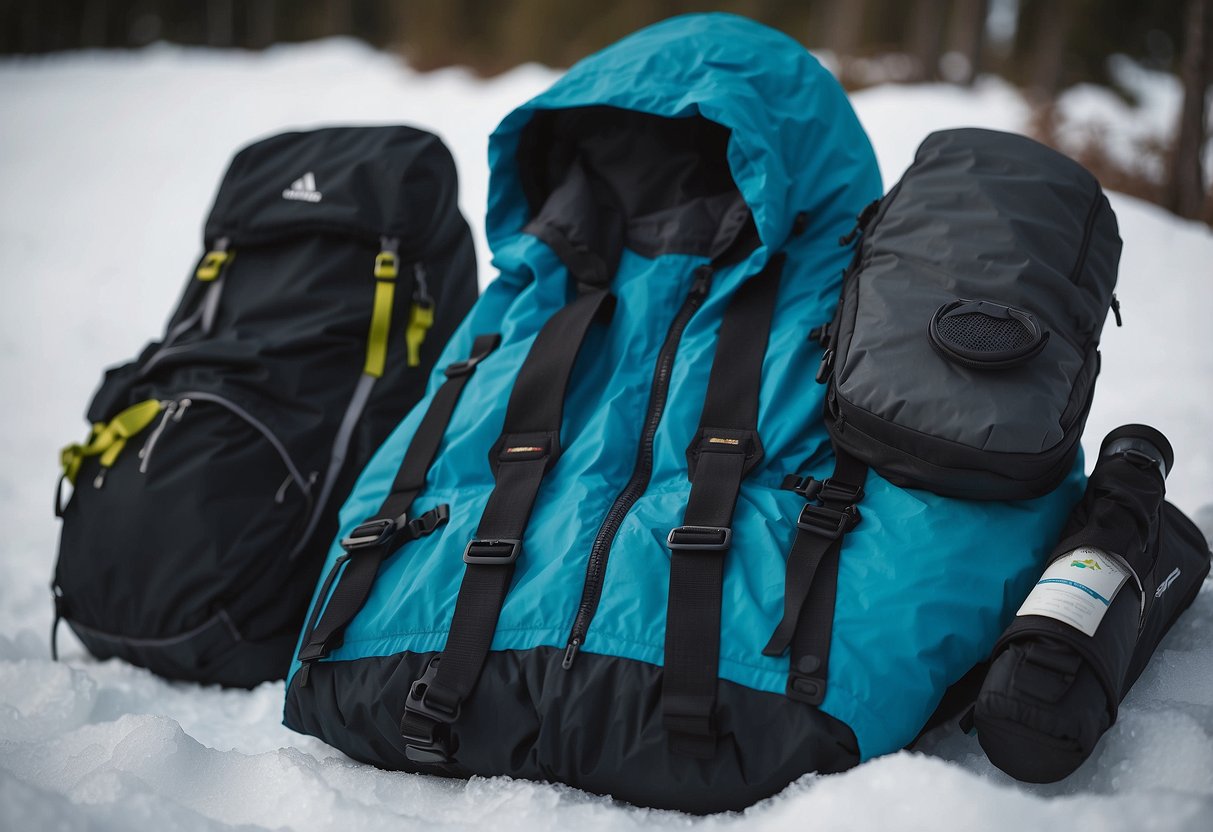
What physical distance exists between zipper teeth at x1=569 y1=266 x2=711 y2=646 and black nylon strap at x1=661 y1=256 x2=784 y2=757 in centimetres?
8

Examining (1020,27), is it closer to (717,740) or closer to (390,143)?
(390,143)

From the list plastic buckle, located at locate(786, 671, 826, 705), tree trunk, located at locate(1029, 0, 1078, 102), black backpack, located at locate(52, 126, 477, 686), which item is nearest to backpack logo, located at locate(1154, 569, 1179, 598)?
plastic buckle, located at locate(786, 671, 826, 705)

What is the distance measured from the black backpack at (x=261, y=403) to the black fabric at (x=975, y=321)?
1102 mm

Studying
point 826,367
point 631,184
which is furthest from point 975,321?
point 631,184

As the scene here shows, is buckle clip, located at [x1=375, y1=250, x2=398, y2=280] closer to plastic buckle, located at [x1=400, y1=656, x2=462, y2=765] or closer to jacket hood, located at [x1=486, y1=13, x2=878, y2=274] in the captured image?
jacket hood, located at [x1=486, y1=13, x2=878, y2=274]

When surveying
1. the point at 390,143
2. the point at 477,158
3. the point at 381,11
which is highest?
the point at 390,143

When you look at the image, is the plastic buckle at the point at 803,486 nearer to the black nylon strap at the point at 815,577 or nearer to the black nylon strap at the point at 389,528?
the black nylon strap at the point at 815,577

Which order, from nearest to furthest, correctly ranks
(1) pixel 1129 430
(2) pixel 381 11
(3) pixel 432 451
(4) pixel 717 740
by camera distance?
(4) pixel 717 740 → (1) pixel 1129 430 → (3) pixel 432 451 → (2) pixel 381 11

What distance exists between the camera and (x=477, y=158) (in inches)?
210

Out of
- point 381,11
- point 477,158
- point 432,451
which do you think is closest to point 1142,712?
point 432,451

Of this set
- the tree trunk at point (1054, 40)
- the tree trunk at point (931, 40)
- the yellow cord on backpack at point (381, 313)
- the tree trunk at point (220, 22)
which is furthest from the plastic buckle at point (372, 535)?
the tree trunk at point (220, 22)

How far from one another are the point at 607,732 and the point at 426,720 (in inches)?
11.4

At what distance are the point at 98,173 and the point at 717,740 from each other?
25.5ft

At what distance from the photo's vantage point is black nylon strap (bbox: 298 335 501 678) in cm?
158
